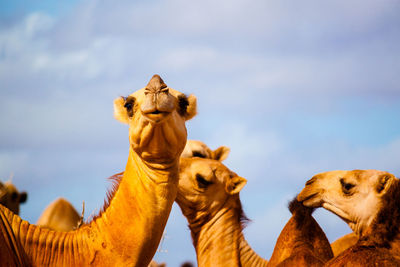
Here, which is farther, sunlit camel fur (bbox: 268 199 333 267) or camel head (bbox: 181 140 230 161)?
camel head (bbox: 181 140 230 161)

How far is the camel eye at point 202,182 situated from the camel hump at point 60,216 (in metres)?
5.34

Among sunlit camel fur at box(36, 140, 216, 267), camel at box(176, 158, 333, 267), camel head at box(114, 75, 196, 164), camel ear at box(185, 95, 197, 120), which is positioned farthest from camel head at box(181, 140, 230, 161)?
camel head at box(114, 75, 196, 164)

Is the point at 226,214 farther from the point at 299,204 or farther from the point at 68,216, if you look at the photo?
the point at 68,216

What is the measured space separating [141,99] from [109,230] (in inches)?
38.0

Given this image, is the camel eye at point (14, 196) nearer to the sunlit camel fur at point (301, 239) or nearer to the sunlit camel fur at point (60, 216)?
the sunlit camel fur at point (60, 216)

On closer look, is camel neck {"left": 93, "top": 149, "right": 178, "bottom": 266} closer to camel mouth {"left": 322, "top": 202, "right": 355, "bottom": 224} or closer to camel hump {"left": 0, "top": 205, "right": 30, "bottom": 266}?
camel hump {"left": 0, "top": 205, "right": 30, "bottom": 266}

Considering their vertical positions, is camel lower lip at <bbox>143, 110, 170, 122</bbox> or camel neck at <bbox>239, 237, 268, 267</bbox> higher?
camel lower lip at <bbox>143, 110, 170, 122</bbox>

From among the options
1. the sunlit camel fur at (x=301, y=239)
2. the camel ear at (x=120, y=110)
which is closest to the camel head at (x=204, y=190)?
the sunlit camel fur at (x=301, y=239)

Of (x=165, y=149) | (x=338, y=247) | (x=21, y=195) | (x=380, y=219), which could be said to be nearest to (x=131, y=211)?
(x=165, y=149)

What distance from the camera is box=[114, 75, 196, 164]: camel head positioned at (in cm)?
425

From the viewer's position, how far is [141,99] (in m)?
4.55

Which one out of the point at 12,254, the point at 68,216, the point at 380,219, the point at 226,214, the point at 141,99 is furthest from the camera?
the point at 68,216

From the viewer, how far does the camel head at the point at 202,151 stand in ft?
27.6

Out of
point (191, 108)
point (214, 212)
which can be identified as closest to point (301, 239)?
point (214, 212)
